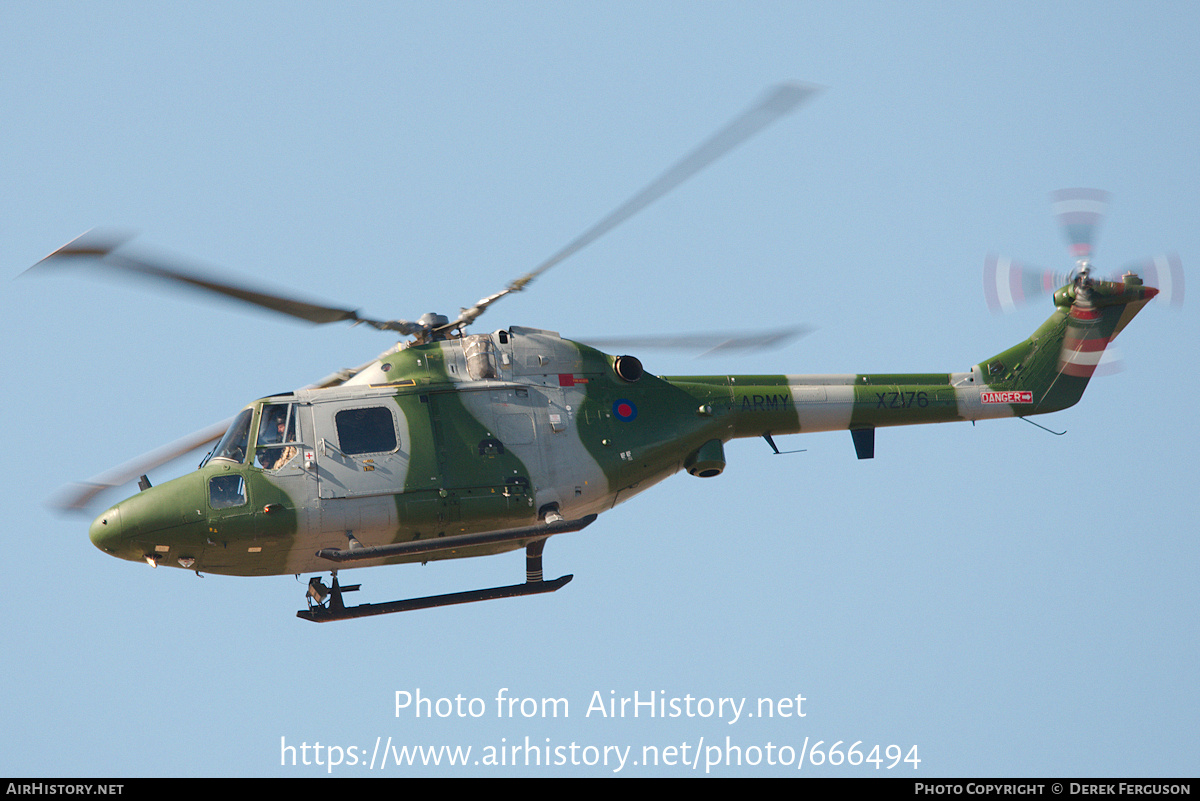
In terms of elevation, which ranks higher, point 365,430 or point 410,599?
point 365,430

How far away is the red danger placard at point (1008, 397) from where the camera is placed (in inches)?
693

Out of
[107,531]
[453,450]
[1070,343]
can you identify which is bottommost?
[107,531]

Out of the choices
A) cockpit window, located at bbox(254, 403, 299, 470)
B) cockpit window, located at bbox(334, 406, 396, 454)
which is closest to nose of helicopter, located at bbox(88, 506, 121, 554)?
cockpit window, located at bbox(254, 403, 299, 470)

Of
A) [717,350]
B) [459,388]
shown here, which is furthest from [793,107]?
[459,388]

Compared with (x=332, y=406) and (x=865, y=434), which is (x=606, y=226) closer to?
(x=332, y=406)

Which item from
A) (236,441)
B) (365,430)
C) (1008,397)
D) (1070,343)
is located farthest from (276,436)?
(1070,343)

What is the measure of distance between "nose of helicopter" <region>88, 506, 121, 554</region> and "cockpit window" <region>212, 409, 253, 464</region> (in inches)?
45.8

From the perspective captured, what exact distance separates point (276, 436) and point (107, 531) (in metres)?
1.93

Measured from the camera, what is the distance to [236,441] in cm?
1465

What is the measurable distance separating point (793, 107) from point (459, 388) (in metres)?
4.71

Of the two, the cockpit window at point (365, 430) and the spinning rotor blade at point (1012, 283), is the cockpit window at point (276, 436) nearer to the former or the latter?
the cockpit window at point (365, 430)

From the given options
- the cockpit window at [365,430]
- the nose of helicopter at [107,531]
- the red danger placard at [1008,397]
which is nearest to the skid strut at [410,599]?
the cockpit window at [365,430]

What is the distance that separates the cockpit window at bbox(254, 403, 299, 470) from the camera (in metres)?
14.5

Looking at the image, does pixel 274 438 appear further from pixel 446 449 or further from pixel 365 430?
pixel 446 449
